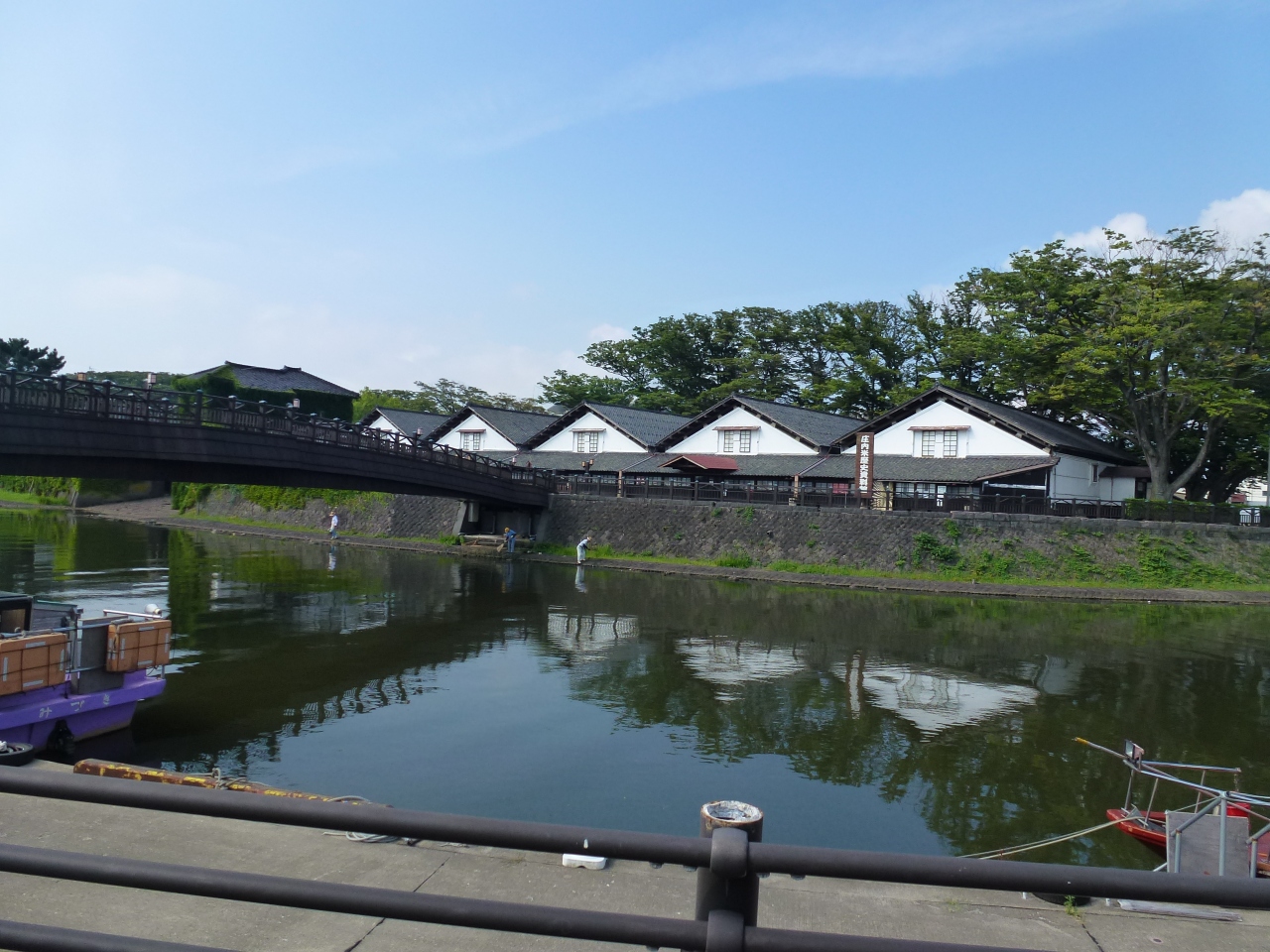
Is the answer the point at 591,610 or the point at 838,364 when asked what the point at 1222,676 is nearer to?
the point at 591,610

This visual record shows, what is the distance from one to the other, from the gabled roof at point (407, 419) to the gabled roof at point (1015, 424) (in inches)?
1167

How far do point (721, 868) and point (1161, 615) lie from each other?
104 feet

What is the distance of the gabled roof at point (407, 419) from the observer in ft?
197

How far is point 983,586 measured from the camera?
33438 millimetres

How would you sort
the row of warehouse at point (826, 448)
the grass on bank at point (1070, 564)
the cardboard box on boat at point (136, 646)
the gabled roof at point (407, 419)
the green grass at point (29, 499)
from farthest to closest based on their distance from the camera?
the green grass at point (29, 499)
the gabled roof at point (407, 419)
the row of warehouse at point (826, 448)
the grass on bank at point (1070, 564)
the cardboard box on boat at point (136, 646)

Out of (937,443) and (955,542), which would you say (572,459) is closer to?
(937,443)

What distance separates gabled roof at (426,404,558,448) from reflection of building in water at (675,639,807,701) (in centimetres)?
3484

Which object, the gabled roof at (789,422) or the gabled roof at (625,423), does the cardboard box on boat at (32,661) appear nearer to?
the gabled roof at (789,422)

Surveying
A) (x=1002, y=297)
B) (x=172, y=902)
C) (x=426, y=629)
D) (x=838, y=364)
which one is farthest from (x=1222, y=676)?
(x=838, y=364)

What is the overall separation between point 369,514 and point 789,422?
23576 millimetres

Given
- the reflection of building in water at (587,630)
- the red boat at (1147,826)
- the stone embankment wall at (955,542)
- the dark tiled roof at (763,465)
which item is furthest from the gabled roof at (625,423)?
the red boat at (1147,826)

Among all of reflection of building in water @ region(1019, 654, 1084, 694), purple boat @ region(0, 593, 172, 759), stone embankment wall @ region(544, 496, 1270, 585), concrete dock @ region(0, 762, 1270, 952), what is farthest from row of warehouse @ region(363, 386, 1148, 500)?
concrete dock @ region(0, 762, 1270, 952)

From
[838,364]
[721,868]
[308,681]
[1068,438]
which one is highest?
[838,364]

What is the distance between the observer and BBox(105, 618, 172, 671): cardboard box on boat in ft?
45.1
